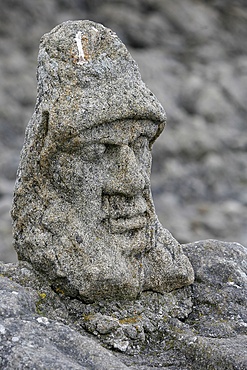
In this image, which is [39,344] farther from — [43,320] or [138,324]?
[138,324]

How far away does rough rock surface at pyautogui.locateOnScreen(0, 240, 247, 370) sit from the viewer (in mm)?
3252

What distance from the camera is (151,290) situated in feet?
13.3

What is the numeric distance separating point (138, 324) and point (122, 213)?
61 centimetres

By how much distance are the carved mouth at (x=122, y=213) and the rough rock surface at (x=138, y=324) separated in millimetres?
418

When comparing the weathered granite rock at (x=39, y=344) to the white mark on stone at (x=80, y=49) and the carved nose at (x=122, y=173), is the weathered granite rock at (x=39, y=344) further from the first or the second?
the white mark on stone at (x=80, y=49)

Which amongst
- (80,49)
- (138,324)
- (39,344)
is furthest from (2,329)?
(80,49)

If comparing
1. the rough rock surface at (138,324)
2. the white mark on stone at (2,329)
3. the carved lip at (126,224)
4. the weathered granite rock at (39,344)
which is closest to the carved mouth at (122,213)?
the carved lip at (126,224)

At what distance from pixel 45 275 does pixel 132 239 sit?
0.52 m

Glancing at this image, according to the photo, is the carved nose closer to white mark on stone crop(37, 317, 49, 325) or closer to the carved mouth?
the carved mouth

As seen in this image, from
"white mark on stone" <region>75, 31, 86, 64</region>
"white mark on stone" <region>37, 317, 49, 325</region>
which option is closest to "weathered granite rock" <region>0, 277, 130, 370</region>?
"white mark on stone" <region>37, 317, 49, 325</region>

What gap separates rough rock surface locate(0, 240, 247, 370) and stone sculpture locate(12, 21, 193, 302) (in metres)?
0.11

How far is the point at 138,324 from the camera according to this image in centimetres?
377

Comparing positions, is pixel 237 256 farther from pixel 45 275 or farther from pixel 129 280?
pixel 45 275

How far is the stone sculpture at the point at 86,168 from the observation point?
366cm
